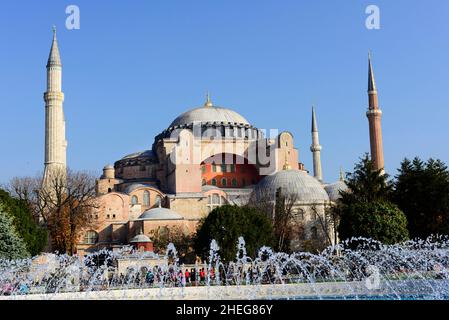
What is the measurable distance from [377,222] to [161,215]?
15376mm

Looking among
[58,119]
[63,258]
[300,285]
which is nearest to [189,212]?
[58,119]

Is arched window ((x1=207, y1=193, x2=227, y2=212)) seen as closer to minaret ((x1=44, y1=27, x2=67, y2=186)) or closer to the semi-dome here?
the semi-dome

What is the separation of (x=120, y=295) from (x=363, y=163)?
1390 cm

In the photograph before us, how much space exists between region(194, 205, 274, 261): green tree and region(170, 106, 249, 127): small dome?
699 inches

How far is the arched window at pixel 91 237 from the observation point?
3503 centimetres

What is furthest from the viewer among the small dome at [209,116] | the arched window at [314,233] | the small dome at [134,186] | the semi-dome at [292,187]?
the small dome at [209,116]

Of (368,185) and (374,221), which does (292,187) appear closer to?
(368,185)

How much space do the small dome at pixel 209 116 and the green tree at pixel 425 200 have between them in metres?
20.1

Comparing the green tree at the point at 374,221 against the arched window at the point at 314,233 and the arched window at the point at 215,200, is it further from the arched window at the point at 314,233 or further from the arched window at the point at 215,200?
the arched window at the point at 215,200

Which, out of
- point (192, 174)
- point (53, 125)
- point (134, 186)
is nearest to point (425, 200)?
→ point (192, 174)

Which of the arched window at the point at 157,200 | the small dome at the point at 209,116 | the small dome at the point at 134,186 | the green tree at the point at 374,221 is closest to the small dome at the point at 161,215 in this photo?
the arched window at the point at 157,200

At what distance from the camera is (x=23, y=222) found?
74.4ft

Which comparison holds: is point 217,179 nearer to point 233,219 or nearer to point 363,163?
point 233,219

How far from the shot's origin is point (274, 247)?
92.4 ft
